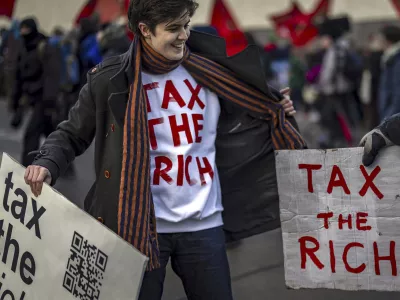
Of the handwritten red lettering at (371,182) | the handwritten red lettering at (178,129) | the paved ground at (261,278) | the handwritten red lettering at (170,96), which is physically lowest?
the paved ground at (261,278)

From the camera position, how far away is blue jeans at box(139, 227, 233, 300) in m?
2.99

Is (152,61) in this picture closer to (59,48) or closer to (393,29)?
→ (393,29)

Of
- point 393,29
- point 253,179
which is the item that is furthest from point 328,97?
point 253,179

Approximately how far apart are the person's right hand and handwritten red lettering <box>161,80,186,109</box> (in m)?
0.50

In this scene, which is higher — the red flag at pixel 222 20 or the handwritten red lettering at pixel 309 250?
the red flag at pixel 222 20

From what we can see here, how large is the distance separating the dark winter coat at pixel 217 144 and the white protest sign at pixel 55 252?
0.15 meters

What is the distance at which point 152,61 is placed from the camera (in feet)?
9.67

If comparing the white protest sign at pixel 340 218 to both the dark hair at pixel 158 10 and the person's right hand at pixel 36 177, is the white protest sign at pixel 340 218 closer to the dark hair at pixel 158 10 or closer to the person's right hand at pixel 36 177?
the dark hair at pixel 158 10

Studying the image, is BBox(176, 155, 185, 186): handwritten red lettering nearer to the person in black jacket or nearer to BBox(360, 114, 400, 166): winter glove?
BBox(360, 114, 400, 166): winter glove

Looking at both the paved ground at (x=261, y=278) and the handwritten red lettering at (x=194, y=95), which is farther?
the paved ground at (x=261, y=278)

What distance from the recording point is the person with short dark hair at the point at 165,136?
9.45 feet

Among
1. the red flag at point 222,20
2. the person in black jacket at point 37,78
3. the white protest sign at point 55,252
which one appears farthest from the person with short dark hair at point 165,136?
the red flag at point 222,20

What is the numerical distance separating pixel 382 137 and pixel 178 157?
2.55ft

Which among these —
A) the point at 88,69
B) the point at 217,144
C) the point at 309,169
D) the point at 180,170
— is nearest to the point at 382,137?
the point at 309,169
